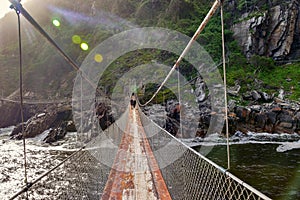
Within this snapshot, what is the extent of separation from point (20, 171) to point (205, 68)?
883 centimetres

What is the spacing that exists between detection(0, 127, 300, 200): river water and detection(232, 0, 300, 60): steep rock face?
654cm

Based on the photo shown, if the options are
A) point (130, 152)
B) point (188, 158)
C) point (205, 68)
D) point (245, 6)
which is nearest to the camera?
point (188, 158)

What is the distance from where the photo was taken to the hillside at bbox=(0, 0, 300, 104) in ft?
37.9

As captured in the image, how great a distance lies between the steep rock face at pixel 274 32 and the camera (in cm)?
1235

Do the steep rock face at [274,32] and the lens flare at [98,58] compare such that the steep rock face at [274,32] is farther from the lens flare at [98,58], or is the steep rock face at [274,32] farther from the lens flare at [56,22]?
the lens flare at [56,22]

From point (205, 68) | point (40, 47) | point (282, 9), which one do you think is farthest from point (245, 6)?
point (40, 47)

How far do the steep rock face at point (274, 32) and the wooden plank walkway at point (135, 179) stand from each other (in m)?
11.7

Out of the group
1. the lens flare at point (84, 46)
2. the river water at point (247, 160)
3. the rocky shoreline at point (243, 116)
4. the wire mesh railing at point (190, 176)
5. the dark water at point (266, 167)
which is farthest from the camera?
the lens flare at point (84, 46)

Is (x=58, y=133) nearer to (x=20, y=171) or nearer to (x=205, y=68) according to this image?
(x=20, y=171)

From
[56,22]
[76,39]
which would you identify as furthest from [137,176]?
[56,22]

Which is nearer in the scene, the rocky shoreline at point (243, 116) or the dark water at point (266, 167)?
the dark water at point (266, 167)

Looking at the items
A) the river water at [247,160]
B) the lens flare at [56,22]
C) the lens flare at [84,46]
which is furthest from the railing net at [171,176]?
the lens flare at [56,22]

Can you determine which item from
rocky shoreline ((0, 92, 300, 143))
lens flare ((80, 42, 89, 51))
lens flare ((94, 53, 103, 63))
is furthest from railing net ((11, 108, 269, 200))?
lens flare ((80, 42, 89, 51))

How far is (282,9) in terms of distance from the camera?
12492 mm
